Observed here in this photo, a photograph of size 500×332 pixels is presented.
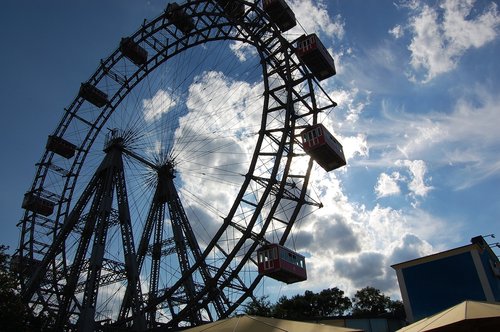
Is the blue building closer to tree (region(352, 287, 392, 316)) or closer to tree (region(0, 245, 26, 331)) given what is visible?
tree (region(0, 245, 26, 331))

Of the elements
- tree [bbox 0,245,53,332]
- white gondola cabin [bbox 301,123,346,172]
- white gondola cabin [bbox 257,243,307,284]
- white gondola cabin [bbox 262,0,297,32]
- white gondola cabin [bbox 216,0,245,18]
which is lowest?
tree [bbox 0,245,53,332]

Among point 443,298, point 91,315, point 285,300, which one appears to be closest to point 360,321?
point 443,298

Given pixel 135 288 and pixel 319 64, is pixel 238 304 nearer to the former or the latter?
pixel 135 288

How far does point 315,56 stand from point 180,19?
31.4 ft

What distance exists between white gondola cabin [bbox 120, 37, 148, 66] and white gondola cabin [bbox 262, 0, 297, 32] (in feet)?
31.4

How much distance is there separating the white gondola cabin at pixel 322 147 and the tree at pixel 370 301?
126ft

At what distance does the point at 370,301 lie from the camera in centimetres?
5541

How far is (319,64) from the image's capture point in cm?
2419

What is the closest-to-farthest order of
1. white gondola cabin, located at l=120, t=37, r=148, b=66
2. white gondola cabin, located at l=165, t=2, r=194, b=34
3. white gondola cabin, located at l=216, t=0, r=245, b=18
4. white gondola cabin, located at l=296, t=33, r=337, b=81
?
white gondola cabin, located at l=296, t=33, r=337, b=81, white gondola cabin, located at l=216, t=0, r=245, b=18, white gondola cabin, located at l=165, t=2, r=194, b=34, white gondola cabin, located at l=120, t=37, r=148, b=66

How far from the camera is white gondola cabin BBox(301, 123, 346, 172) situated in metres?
21.0

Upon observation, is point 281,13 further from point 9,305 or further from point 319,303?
point 319,303

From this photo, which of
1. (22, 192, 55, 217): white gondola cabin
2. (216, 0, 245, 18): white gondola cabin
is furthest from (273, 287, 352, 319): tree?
(216, 0, 245, 18): white gondola cabin

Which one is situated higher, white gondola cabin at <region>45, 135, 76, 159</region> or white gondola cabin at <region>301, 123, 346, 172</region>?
white gondola cabin at <region>45, 135, 76, 159</region>

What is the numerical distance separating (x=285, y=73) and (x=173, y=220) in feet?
34.9
